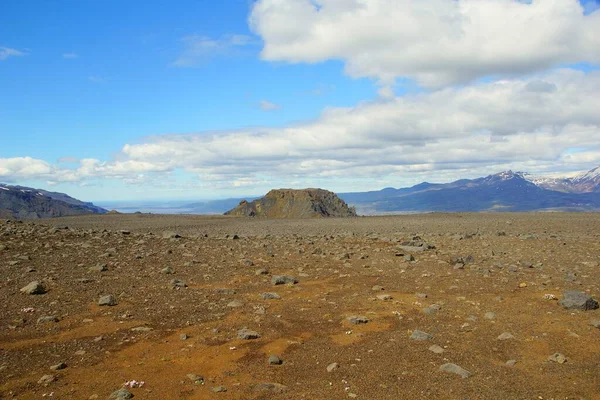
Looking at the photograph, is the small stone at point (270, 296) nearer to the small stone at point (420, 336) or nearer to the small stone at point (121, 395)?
the small stone at point (420, 336)

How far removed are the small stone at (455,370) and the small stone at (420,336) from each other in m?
1.39

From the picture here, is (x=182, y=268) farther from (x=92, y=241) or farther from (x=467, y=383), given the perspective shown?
(x=467, y=383)

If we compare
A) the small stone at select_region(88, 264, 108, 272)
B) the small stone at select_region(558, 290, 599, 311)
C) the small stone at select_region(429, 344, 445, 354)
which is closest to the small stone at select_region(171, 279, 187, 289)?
the small stone at select_region(88, 264, 108, 272)

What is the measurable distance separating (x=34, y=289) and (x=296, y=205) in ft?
175

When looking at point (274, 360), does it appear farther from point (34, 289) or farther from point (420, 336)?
point (34, 289)

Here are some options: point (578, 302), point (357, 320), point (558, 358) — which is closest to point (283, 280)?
point (357, 320)

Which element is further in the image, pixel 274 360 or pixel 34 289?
pixel 34 289

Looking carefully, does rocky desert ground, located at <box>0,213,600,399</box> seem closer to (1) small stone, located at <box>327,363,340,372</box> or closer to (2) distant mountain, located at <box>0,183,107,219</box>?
(1) small stone, located at <box>327,363,340,372</box>

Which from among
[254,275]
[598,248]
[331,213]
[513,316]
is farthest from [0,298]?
[331,213]

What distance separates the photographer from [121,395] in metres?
6.95

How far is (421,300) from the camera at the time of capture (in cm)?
1257

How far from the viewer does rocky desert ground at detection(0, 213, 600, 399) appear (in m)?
7.48

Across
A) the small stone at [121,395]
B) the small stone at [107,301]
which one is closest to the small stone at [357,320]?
the small stone at [121,395]

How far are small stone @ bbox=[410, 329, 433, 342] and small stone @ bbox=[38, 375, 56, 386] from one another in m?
7.00
